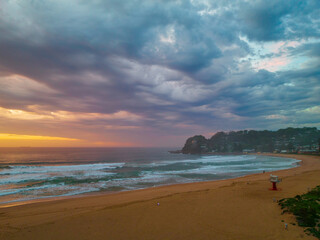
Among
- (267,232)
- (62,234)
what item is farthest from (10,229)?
(267,232)

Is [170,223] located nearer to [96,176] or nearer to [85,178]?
[85,178]

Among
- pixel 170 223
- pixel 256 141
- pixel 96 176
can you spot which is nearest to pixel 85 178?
pixel 96 176

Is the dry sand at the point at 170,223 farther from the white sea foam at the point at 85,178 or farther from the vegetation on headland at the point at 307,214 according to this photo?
the white sea foam at the point at 85,178

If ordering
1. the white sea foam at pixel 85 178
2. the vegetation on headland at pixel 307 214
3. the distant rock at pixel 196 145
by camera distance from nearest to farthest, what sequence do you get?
the vegetation on headland at pixel 307 214
the white sea foam at pixel 85 178
the distant rock at pixel 196 145

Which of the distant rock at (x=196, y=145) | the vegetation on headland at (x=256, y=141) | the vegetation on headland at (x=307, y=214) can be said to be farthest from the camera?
the distant rock at (x=196, y=145)

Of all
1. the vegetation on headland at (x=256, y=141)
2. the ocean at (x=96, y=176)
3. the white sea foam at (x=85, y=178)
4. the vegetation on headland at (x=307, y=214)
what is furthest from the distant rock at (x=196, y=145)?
the vegetation on headland at (x=307, y=214)

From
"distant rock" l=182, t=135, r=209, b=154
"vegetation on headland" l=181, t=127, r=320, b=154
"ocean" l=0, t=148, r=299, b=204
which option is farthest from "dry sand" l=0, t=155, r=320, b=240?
"vegetation on headland" l=181, t=127, r=320, b=154

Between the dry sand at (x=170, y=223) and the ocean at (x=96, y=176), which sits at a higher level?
the dry sand at (x=170, y=223)

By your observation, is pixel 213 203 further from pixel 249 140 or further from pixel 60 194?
pixel 249 140

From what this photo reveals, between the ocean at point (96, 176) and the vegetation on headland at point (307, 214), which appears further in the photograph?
the ocean at point (96, 176)

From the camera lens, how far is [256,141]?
405 ft

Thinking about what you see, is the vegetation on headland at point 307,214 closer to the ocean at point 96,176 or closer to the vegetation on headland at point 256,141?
the ocean at point 96,176

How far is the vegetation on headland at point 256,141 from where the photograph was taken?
355 feet

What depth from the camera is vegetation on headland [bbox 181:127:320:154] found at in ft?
355
